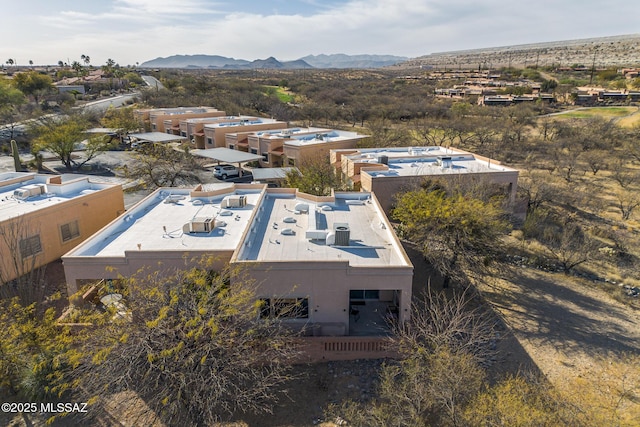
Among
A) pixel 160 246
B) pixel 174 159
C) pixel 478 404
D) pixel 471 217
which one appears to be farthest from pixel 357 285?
pixel 174 159

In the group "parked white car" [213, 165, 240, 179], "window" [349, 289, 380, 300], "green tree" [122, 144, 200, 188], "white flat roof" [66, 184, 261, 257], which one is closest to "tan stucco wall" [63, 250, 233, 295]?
"white flat roof" [66, 184, 261, 257]

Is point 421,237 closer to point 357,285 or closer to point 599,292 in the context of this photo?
point 357,285

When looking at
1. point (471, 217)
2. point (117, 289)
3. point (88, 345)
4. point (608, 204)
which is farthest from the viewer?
point (608, 204)

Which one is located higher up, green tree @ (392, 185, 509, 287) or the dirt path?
green tree @ (392, 185, 509, 287)

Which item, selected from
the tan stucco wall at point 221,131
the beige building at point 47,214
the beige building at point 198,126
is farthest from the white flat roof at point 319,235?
the beige building at point 198,126

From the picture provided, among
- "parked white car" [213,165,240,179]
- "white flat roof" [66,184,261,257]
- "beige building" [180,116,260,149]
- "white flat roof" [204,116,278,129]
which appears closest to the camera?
"white flat roof" [66,184,261,257]

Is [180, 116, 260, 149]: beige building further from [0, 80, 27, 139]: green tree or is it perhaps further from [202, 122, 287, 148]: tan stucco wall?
[0, 80, 27, 139]: green tree

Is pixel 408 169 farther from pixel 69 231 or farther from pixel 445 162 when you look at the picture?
pixel 69 231
